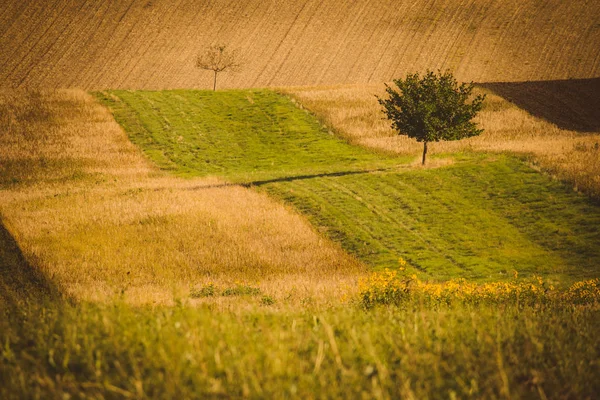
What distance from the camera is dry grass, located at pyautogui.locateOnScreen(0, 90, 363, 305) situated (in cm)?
1969

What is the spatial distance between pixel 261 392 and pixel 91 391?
→ 146 centimetres

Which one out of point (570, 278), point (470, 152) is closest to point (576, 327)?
point (570, 278)

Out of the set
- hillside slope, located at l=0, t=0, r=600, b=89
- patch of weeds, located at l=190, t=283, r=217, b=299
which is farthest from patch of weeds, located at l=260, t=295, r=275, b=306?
hillside slope, located at l=0, t=0, r=600, b=89

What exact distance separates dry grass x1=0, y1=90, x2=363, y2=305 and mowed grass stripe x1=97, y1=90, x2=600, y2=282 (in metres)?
2.19

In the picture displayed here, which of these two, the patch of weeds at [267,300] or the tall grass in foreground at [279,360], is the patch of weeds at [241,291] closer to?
the patch of weeds at [267,300]

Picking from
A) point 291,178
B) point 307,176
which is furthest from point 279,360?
point 307,176

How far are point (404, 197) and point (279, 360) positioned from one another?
2507 cm

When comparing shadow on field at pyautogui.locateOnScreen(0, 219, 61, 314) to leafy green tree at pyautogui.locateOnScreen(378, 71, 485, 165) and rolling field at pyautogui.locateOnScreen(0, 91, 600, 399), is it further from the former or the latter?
leafy green tree at pyautogui.locateOnScreen(378, 71, 485, 165)

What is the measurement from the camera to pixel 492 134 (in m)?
42.8

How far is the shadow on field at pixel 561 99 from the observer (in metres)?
49.3

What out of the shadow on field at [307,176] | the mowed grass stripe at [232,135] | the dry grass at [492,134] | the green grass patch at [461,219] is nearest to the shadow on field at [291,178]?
the shadow on field at [307,176]

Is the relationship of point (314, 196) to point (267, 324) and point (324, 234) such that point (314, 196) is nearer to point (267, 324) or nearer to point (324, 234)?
point (324, 234)

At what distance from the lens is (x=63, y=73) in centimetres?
6694

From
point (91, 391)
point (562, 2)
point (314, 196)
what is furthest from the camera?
point (562, 2)
